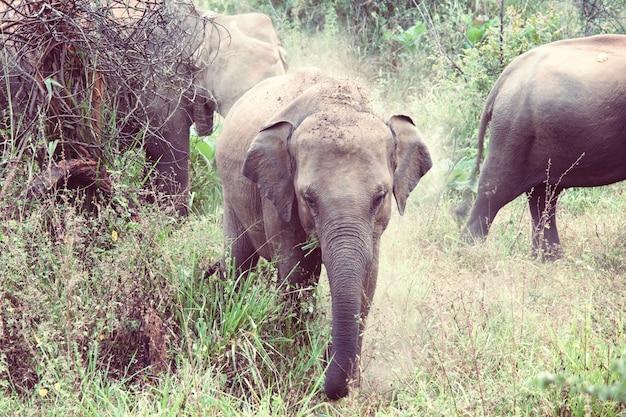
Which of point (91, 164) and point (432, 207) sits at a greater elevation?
point (91, 164)

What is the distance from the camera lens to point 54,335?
3.91 m

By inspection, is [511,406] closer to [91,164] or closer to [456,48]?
[91,164]

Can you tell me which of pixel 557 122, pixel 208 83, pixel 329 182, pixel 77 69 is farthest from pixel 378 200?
pixel 208 83

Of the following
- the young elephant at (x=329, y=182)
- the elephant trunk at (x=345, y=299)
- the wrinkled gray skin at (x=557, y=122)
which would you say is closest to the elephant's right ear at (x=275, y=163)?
the young elephant at (x=329, y=182)

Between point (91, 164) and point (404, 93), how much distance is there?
6.65 metres

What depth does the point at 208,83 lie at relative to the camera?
275 inches

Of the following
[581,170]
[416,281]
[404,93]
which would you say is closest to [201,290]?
[416,281]

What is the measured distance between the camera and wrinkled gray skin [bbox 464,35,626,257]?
20.9ft

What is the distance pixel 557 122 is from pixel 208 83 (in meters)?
2.68

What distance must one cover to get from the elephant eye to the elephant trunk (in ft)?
0.52

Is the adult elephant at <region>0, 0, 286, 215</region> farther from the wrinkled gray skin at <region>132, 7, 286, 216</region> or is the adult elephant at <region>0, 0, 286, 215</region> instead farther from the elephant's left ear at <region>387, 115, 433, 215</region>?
the elephant's left ear at <region>387, 115, 433, 215</region>

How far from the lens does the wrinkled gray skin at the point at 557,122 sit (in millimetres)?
6367

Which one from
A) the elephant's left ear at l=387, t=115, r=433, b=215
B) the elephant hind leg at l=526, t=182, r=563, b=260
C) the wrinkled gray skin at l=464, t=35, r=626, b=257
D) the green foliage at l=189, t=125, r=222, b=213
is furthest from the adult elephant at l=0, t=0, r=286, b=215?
the elephant hind leg at l=526, t=182, r=563, b=260

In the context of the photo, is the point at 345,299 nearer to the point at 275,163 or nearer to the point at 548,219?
the point at 275,163
